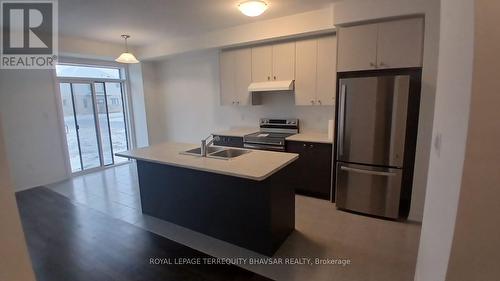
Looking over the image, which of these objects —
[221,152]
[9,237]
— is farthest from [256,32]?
[9,237]

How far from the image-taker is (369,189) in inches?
120

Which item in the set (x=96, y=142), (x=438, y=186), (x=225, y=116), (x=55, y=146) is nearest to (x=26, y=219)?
(x=55, y=146)

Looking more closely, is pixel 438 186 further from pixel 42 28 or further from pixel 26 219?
pixel 42 28

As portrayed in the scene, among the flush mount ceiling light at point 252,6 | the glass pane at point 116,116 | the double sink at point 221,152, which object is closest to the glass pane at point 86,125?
the glass pane at point 116,116

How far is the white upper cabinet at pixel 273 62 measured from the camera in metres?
3.76

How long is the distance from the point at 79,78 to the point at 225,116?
304 cm

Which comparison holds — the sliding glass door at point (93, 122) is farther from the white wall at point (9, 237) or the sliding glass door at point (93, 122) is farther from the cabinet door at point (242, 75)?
the white wall at point (9, 237)

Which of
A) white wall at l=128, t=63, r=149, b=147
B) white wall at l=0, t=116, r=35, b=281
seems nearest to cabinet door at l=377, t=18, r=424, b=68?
white wall at l=0, t=116, r=35, b=281

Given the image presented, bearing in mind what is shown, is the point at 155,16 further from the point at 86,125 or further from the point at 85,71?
the point at 86,125

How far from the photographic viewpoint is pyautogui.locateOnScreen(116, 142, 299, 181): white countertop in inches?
83.4

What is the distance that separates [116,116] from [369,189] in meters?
5.54

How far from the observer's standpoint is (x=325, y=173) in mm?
3459

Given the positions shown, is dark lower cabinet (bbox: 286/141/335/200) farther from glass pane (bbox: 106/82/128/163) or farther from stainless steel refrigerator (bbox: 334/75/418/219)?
glass pane (bbox: 106/82/128/163)

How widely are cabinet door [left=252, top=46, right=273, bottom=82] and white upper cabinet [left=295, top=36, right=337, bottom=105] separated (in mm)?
454
